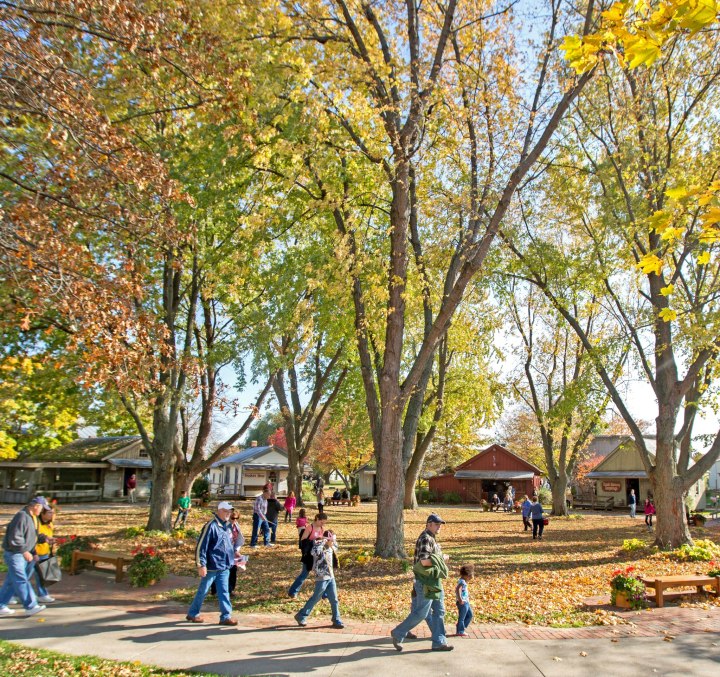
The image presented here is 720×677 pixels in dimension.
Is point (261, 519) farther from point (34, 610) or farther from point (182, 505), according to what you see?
point (34, 610)

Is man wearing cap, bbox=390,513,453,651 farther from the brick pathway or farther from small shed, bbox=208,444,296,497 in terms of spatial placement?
small shed, bbox=208,444,296,497

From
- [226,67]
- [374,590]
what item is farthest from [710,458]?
[226,67]

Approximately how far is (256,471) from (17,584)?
33.4 m

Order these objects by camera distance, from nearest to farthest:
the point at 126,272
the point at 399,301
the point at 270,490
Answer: the point at 126,272 → the point at 399,301 → the point at 270,490

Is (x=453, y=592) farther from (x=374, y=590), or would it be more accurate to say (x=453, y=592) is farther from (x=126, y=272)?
(x=126, y=272)

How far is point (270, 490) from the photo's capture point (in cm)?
1714

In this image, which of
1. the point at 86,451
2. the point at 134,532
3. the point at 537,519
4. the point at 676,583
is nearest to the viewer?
the point at 676,583

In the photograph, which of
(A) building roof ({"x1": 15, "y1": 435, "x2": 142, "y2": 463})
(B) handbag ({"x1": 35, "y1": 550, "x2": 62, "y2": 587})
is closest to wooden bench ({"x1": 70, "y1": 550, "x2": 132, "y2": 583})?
(B) handbag ({"x1": 35, "y1": 550, "x2": 62, "y2": 587})

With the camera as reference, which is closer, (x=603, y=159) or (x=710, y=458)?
(x=710, y=458)

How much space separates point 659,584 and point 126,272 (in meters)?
9.27

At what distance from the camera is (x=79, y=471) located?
37906mm

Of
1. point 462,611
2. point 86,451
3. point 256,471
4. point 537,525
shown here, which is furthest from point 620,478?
point 462,611

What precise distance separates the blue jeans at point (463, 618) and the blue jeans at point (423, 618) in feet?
1.76

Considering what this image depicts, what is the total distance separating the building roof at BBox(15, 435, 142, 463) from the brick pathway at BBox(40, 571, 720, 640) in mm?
27412
